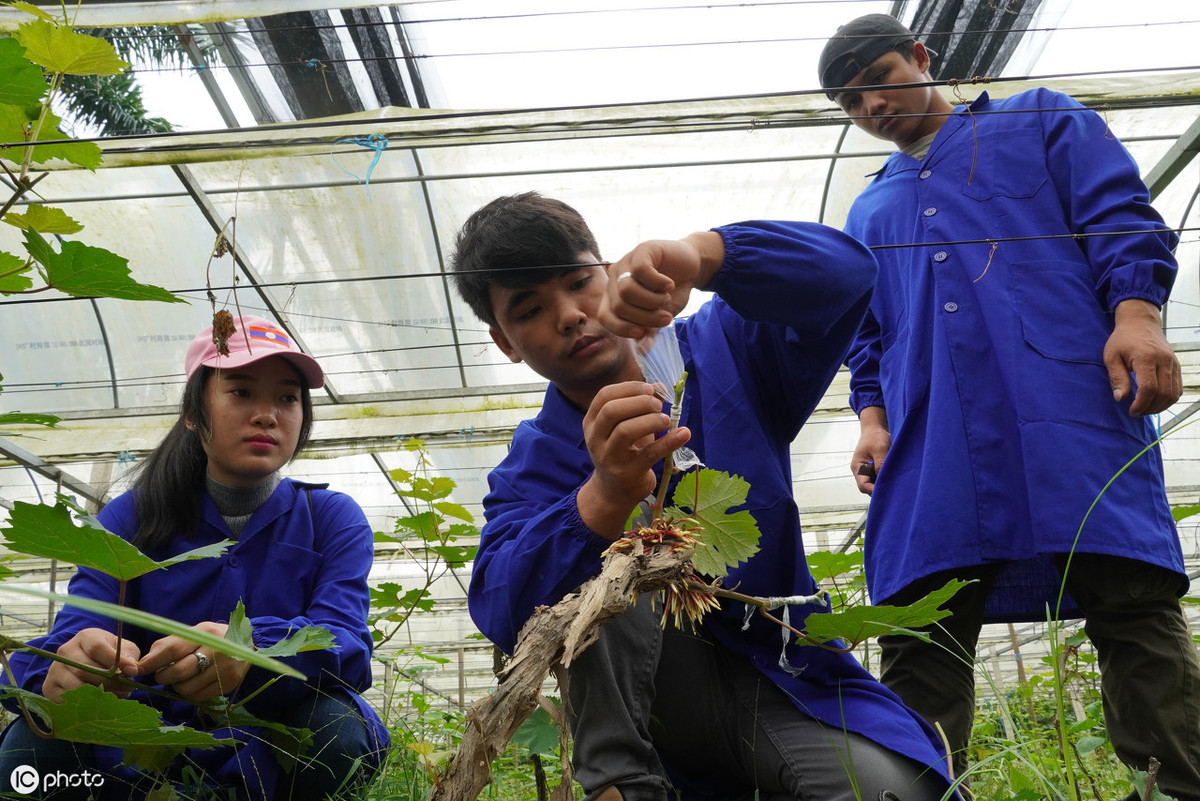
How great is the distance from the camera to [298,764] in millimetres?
1478

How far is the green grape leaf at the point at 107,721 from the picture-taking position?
83cm

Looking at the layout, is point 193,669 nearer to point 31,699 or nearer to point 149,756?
point 149,756

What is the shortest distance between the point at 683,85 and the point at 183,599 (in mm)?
4037

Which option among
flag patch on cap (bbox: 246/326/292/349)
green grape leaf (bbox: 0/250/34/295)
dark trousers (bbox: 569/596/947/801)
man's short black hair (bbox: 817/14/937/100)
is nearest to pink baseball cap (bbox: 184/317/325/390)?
flag patch on cap (bbox: 246/326/292/349)

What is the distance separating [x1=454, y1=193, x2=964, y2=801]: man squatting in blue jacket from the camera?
0.98 m

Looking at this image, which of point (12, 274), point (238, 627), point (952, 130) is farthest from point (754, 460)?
point (952, 130)

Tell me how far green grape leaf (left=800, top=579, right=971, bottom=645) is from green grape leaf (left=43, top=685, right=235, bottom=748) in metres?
0.65

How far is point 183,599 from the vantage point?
1710mm

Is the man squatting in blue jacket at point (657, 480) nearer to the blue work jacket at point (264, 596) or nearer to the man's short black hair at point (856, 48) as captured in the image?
the blue work jacket at point (264, 596)

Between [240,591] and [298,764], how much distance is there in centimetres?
39

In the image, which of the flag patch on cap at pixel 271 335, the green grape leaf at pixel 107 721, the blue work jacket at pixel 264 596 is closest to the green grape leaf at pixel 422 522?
the blue work jacket at pixel 264 596

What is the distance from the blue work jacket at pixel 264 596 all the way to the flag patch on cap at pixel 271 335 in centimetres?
31

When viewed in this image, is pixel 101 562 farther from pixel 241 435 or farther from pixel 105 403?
pixel 105 403

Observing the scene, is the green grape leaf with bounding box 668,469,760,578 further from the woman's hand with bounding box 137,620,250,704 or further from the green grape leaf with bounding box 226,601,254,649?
the woman's hand with bounding box 137,620,250,704
